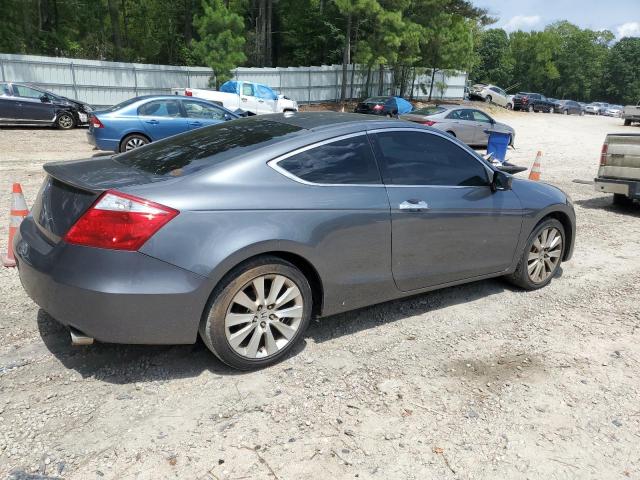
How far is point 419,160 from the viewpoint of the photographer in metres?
4.08

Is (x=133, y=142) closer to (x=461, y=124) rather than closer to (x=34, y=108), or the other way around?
(x=34, y=108)

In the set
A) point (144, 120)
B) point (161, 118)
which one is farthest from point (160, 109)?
point (144, 120)

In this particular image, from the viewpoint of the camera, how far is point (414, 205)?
3.88 m

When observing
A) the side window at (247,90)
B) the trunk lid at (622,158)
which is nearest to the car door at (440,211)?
the trunk lid at (622,158)

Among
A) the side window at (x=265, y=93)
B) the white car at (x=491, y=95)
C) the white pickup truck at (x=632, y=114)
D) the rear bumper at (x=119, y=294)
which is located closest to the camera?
the rear bumper at (x=119, y=294)

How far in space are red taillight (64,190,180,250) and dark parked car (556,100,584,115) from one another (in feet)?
182

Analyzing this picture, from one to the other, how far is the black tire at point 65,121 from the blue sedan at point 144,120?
7.24 m

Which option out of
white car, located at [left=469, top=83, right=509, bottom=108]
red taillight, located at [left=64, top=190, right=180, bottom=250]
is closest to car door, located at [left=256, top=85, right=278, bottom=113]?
red taillight, located at [left=64, top=190, right=180, bottom=250]

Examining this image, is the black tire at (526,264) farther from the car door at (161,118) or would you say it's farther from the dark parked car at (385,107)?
the dark parked car at (385,107)

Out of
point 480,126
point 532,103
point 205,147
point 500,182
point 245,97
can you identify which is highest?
point 205,147

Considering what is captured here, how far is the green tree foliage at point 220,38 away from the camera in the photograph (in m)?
24.9

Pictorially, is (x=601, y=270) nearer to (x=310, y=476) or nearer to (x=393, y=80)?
(x=310, y=476)

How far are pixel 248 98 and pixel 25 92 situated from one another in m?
7.84

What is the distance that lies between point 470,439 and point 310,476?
0.93 metres
